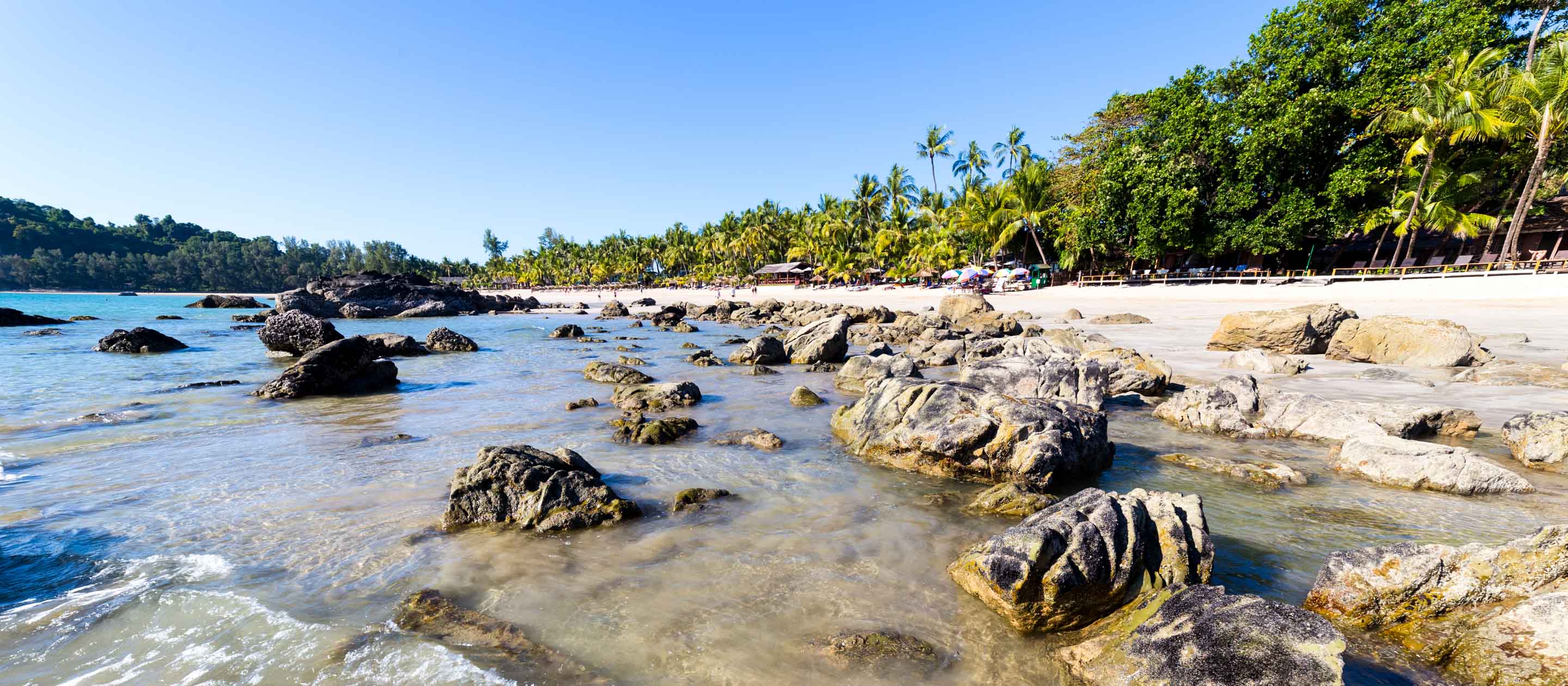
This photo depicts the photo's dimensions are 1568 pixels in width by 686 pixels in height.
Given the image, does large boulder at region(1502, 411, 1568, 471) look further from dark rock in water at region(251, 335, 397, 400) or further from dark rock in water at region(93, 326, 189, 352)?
dark rock in water at region(93, 326, 189, 352)

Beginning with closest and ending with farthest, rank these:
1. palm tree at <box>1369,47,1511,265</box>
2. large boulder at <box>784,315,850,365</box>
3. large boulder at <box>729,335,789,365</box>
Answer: large boulder at <box>729,335,789,365</box>
large boulder at <box>784,315,850,365</box>
palm tree at <box>1369,47,1511,265</box>

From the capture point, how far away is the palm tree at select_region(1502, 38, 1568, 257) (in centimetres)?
2742

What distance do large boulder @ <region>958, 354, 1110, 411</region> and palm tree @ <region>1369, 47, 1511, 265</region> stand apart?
1397 inches

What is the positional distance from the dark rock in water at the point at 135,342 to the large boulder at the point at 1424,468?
33.9 m

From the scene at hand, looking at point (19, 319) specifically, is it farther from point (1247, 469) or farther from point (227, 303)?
point (1247, 469)

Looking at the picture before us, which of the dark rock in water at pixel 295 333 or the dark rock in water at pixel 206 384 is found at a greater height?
the dark rock in water at pixel 295 333

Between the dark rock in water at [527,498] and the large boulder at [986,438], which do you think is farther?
the large boulder at [986,438]

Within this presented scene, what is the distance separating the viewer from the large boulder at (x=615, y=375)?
14414 millimetres

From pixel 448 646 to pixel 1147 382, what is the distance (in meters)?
12.0

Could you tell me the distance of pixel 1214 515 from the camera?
18.9 ft

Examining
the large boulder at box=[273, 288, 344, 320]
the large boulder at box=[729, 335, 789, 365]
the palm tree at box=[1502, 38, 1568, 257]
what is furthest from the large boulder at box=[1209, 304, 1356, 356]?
the large boulder at box=[273, 288, 344, 320]

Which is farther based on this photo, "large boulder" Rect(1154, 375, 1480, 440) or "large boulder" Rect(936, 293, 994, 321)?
"large boulder" Rect(936, 293, 994, 321)

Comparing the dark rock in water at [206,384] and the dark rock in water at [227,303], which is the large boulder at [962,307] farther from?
the dark rock in water at [227,303]

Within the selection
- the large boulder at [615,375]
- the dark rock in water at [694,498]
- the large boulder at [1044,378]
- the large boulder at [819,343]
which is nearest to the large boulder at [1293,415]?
the large boulder at [1044,378]
